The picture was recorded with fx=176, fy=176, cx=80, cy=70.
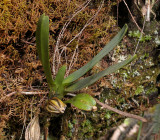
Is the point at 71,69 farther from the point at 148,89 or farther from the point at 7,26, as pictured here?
the point at 148,89

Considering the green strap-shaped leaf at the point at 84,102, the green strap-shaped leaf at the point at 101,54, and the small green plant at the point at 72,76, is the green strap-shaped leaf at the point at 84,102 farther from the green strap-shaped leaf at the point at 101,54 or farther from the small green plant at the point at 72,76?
the green strap-shaped leaf at the point at 101,54

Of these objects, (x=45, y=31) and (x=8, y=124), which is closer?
(x=45, y=31)

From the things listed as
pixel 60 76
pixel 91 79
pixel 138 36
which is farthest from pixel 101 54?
pixel 138 36

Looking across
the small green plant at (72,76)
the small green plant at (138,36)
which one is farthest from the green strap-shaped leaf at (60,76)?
the small green plant at (138,36)

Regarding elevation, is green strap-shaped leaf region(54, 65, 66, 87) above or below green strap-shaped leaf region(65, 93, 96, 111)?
above

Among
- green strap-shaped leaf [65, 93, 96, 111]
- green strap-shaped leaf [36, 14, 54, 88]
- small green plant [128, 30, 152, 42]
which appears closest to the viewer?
green strap-shaped leaf [36, 14, 54, 88]

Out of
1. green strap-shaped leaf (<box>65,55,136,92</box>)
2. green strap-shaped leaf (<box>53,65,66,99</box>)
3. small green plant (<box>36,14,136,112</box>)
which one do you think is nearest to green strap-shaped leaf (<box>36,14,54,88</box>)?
small green plant (<box>36,14,136,112</box>)

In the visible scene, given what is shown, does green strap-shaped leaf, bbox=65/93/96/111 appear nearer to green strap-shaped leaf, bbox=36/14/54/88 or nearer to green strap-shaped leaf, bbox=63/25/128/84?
green strap-shaped leaf, bbox=63/25/128/84

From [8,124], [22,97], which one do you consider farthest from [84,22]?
[8,124]
